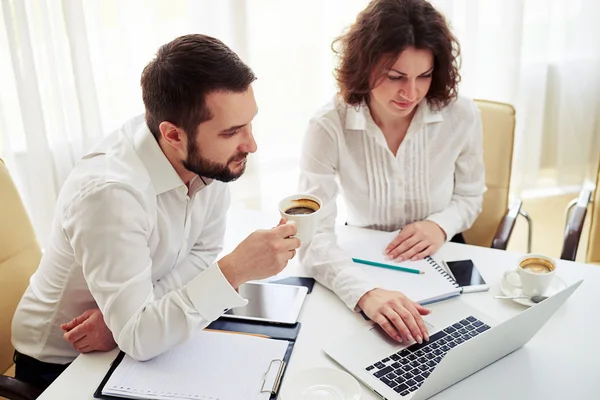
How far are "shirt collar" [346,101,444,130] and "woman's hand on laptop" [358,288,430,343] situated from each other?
58cm

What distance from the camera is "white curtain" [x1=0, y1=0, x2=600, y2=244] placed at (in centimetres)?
241

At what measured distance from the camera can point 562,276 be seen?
1.48 meters

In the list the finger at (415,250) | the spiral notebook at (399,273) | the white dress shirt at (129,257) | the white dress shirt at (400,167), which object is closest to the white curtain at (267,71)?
the white dress shirt at (400,167)

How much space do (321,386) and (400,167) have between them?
86cm

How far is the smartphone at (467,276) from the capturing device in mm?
1444

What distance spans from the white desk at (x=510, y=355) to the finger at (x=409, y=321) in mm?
104

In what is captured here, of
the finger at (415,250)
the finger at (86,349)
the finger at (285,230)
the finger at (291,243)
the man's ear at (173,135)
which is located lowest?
the finger at (86,349)

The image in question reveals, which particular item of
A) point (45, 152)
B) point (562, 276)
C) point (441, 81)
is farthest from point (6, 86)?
point (562, 276)

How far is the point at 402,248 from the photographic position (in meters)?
1.59

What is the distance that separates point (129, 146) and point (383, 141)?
0.77 metres

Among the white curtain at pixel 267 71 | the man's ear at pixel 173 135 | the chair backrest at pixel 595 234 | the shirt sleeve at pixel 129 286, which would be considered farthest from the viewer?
the white curtain at pixel 267 71

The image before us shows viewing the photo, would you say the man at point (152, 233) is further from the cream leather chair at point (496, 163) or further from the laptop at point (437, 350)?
the cream leather chair at point (496, 163)

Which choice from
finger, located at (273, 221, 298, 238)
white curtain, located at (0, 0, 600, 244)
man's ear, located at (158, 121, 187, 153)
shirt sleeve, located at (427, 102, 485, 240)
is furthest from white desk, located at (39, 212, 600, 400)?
white curtain, located at (0, 0, 600, 244)

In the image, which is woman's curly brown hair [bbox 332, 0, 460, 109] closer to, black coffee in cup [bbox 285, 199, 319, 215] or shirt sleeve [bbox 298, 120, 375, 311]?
shirt sleeve [bbox 298, 120, 375, 311]
